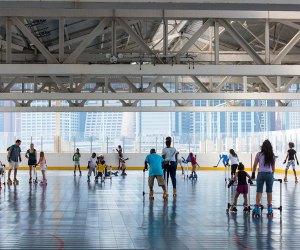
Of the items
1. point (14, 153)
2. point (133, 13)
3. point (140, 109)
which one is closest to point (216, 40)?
point (133, 13)

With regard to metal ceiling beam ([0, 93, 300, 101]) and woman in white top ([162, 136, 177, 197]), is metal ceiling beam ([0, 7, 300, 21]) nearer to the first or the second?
woman in white top ([162, 136, 177, 197])

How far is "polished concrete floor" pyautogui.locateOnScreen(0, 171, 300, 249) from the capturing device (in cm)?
964

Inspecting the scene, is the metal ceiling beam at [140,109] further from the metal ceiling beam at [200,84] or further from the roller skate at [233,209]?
the roller skate at [233,209]

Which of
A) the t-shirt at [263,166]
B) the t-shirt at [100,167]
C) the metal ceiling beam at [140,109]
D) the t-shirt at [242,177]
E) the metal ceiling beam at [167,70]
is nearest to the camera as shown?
the t-shirt at [263,166]

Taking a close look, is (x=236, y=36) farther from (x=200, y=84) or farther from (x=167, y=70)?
(x=200, y=84)

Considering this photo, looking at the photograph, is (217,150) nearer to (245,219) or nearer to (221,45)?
(221,45)

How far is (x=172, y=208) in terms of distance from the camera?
1506cm

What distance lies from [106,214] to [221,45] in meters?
15.3

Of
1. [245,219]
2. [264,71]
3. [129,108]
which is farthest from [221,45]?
[245,219]

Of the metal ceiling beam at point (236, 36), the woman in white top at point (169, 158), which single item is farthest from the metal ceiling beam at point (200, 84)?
the woman in white top at point (169, 158)

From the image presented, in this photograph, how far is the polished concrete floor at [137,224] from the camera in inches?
380

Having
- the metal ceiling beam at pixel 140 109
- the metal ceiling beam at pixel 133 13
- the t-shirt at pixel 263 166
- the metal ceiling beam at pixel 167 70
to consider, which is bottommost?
the t-shirt at pixel 263 166

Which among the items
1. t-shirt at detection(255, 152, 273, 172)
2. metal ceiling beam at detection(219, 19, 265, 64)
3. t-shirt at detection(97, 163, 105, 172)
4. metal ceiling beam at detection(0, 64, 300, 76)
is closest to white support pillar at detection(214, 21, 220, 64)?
metal ceiling beam at detection(219, 19, 265, 64)

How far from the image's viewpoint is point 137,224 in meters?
11.9
